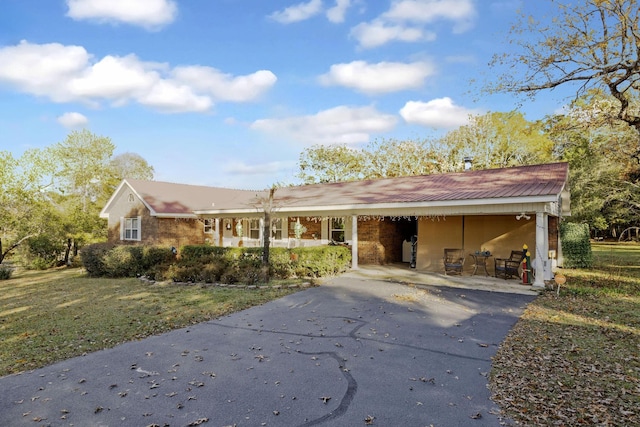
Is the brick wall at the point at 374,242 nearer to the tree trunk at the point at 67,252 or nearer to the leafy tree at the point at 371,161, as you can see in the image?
the leafy tree at the point at 371,161

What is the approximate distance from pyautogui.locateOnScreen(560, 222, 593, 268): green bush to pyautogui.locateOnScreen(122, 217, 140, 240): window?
2292 cm

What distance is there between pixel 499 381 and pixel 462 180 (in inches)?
462

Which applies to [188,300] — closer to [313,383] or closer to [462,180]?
[313,383]

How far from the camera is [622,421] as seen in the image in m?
3.84

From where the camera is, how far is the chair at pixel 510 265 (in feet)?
41.6

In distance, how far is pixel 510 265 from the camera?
12.9 meters

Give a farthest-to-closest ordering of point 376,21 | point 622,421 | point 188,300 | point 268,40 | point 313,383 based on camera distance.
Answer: point 268,40 < point 376,21 < point 188,300 < point 313,383 < point 622,421

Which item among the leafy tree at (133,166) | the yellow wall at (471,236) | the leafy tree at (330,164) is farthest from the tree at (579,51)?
the leafy tree at (133,166)

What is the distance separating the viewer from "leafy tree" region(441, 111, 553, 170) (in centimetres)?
3212

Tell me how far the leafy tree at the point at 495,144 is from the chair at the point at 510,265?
2033 cm

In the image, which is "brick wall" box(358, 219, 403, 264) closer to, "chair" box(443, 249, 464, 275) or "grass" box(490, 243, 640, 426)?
"chair" box(443, 249, 464, 275)

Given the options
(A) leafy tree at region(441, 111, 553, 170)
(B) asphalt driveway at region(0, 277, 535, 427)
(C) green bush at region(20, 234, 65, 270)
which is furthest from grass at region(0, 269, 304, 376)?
(A) leafy tree at region(441, 111, 553, 170)

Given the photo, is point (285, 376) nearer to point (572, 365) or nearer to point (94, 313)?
point (572, 365)

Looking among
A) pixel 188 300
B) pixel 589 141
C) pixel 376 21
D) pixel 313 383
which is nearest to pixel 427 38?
pixel 376 21
